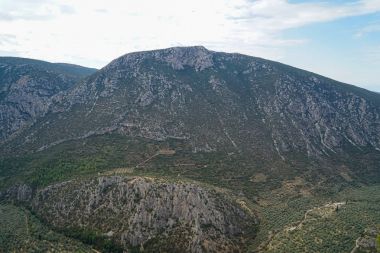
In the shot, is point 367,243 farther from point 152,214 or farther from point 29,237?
point 29,237

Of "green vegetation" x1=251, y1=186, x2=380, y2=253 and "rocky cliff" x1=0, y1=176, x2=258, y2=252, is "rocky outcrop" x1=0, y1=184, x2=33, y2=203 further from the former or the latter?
"green vegetation" x1=251, y1=186, x2=380, y2=253

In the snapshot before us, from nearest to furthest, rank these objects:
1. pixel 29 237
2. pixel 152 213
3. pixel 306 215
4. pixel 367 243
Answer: pixel 367 243
pixel 29 237
pixel 306 215
pixel 152 213

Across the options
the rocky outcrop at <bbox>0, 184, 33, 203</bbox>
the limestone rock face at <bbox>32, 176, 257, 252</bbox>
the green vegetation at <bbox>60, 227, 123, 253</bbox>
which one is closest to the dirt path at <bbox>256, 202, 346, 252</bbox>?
the limestone rock face at <bbox>32, 176, 257, 252</bbox>

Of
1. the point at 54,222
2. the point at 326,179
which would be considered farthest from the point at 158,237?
the point at 326,179

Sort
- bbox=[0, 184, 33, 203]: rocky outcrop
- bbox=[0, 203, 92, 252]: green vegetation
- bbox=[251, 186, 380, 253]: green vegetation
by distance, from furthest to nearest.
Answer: bbox=[0, 184, 33, 203]: rocky outcrop → bbox=[0, 203, 92, 252]: green vegetation → bbox=[251, 186, 380, 253]: green vegetation

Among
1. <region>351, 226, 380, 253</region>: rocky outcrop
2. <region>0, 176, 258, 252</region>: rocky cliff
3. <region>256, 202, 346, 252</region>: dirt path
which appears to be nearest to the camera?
<region>351, 226, 380, 253</region>: rocky outcrop

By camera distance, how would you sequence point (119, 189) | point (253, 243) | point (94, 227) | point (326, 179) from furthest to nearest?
point (326, 179) → point (119, 189) → point (94, 227) → point (253, 243)

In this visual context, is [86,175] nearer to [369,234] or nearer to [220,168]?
Result: [220,168]

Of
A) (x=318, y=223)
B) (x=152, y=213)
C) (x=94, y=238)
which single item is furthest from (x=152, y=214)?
(x=318, y=223)
